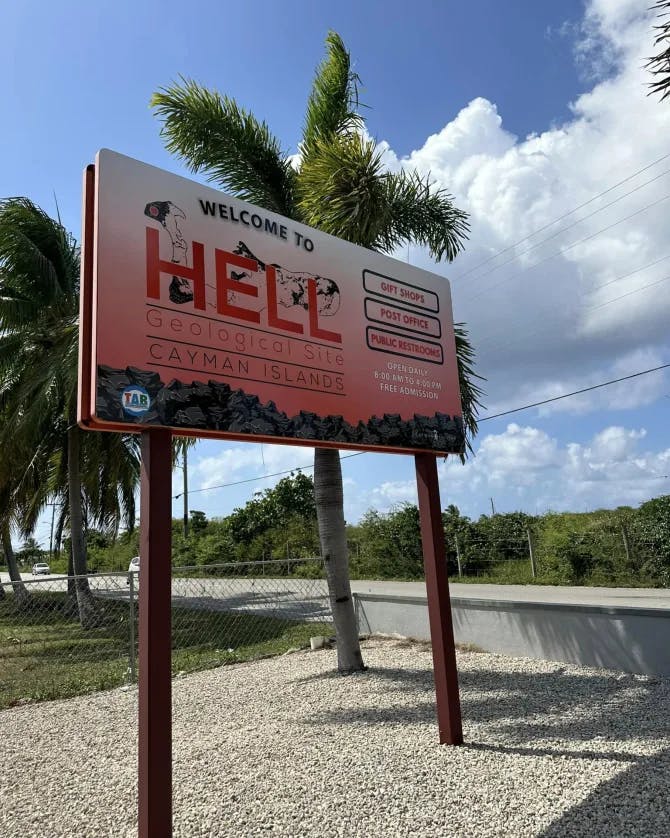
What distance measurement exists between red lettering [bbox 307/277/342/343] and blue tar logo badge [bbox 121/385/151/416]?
1453 millimetres

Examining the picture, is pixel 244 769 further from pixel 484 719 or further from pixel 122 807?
pixel 484 719

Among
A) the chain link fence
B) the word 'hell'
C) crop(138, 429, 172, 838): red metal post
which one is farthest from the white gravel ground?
the word 'hell'

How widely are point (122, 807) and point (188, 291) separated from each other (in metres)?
3.22

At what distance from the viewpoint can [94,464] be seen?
45.0 feet

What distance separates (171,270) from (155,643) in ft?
7.06

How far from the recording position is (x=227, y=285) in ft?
13.1

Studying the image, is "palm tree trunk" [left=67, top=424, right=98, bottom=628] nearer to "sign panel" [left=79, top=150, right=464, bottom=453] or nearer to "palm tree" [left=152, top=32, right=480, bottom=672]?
"palm tree" [left=152, top=32, right=480, bottom=672]

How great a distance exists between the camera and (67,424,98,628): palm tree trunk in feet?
43.3

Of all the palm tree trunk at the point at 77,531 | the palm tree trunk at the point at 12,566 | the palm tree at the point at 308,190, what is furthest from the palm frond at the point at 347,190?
the palm tree trunk at the point at 12,566

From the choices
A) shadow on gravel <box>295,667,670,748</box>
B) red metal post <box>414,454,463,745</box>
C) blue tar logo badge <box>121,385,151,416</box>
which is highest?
blue tar logo badge <box>121,385,151,416</box>

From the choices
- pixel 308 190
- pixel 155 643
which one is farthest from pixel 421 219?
pixel 155 643

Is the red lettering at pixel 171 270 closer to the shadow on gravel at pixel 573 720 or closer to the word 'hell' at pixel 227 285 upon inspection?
the word 'hell' at pixel 227 285

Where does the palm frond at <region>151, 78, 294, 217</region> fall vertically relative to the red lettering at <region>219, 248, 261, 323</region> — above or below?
above

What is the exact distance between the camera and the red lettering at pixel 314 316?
14.7 feet
